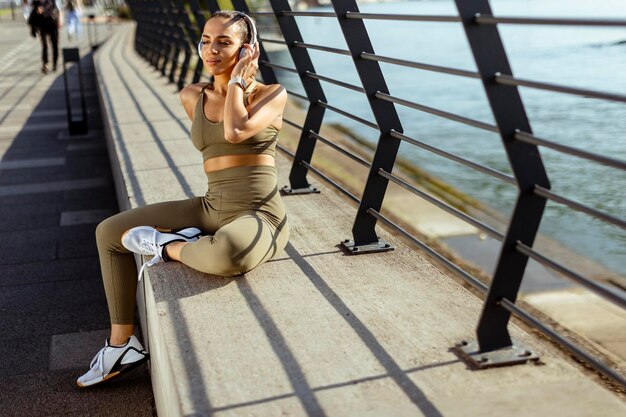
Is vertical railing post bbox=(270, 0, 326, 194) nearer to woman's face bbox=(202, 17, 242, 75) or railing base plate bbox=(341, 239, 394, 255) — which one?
railing base plate bbox=(341, 239, 394, 255)

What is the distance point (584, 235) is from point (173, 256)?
16.1 m

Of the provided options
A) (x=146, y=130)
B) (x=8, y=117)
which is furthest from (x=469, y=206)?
(x=146, y=130)

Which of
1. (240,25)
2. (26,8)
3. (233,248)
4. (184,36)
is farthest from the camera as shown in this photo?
(26,8)

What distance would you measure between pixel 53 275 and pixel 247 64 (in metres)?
2.68

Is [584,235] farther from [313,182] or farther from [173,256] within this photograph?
[173,256]

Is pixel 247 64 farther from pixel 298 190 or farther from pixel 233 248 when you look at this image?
pixel 298 190

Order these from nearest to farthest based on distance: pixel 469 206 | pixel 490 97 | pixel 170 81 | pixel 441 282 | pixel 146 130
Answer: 1. pixel 490 97
2. pixel 441 282
3. pixel 146 130
4. pixel 170 81
5. pixel 469 206

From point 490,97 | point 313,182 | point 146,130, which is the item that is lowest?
point 146,130

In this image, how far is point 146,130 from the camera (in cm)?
830

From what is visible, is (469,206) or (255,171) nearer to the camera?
(255,171)

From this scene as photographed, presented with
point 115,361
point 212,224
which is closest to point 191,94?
point 212,224

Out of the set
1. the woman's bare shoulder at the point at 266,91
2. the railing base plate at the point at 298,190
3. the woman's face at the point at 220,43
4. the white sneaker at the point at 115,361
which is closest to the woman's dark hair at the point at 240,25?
the woman's face at the point at 220,43

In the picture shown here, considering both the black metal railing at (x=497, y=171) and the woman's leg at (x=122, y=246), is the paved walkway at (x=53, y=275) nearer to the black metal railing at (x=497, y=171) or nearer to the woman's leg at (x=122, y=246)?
the woman's leg at (x=122, y=246)

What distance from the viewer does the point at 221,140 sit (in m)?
3.97
